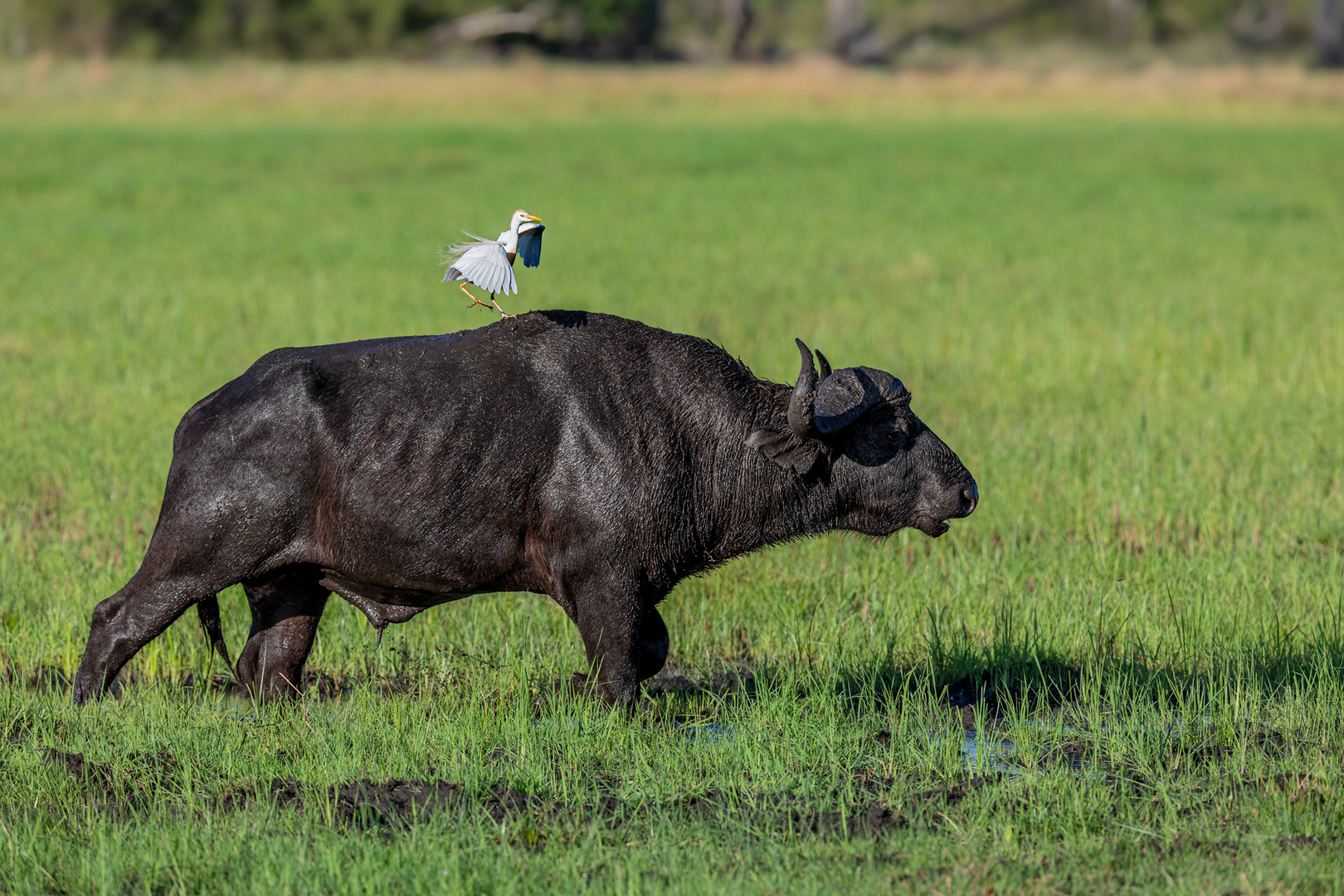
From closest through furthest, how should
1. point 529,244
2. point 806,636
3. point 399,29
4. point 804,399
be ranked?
point 804,399
point 529,244
point 806,636
point 399,29

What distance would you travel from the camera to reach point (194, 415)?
495 centimetres

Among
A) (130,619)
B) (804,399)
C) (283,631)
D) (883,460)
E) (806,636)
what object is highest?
(804,399)

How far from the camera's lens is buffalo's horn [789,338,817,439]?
15.5ft

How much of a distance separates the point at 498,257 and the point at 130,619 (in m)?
1.73

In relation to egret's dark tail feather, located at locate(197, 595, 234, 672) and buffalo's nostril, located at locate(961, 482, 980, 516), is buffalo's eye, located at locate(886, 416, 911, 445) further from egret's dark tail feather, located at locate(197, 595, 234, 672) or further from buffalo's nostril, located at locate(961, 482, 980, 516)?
egret's dark tail feather, located at locate(197, 595, 234, 672)

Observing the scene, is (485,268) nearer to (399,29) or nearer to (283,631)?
(283,631)

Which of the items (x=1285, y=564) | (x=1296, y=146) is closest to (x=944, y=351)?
(x=1285, y=564)

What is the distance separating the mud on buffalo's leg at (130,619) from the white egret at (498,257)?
52.0 inches

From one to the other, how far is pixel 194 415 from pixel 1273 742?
3.67 m

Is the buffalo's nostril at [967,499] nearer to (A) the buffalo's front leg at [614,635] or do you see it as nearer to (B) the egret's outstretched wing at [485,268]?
(A) the buffalo's front leg at [614,635]

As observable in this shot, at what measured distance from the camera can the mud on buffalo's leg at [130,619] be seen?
4.86 metres

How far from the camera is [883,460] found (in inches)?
201

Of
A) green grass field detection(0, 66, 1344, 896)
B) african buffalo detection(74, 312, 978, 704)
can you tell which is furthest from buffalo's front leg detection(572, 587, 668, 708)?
green grass field detection(0, 66, 1344, 896)

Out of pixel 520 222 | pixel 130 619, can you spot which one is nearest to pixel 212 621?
pixel 130 619
